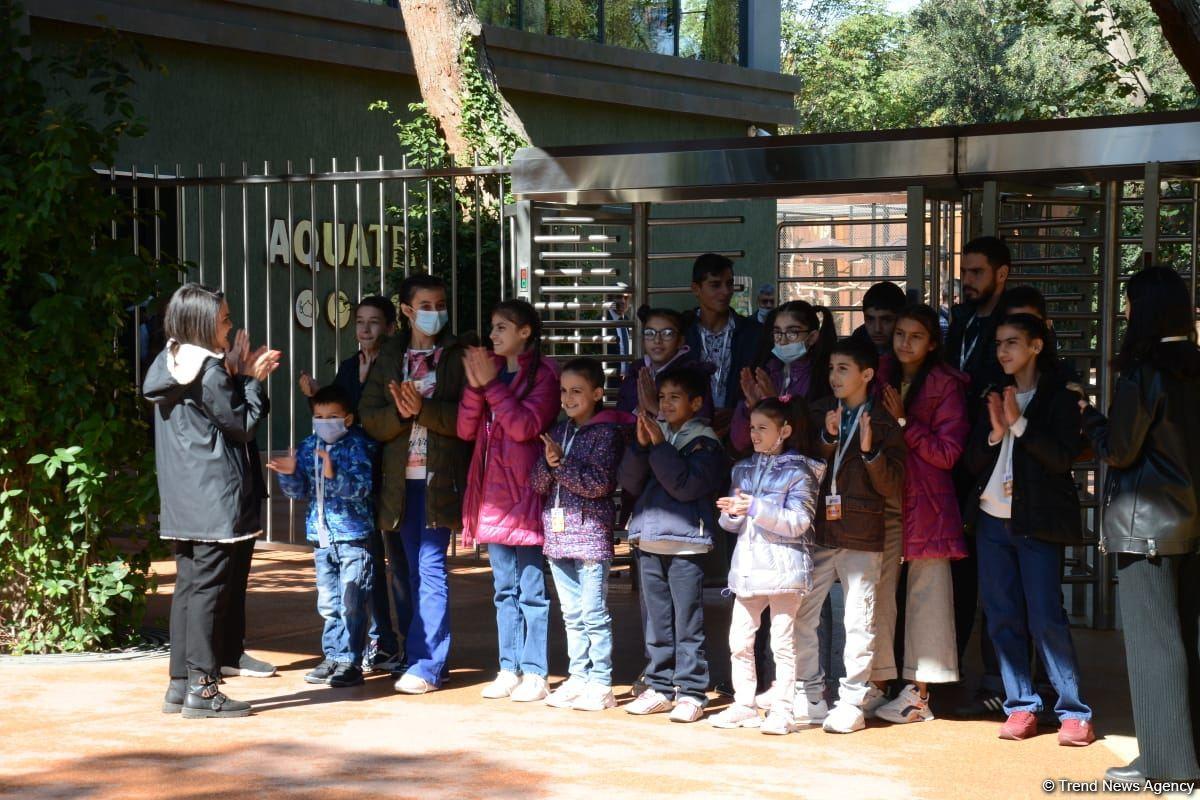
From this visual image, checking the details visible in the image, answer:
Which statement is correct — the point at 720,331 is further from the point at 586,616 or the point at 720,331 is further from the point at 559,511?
the point at 586,616

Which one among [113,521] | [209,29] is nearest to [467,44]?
[209,29]

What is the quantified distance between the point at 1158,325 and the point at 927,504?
1.39 metres

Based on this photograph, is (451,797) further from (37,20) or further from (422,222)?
(37,20)

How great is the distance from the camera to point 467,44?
14.4 m

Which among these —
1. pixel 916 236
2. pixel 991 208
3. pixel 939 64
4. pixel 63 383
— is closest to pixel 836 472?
pixel 916 236

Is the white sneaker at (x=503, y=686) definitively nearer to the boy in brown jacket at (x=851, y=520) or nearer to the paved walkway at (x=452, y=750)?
the paved walkway at (x=452, y=750)

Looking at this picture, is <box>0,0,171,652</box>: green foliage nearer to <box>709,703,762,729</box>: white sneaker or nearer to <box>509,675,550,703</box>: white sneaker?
<box>509,675,550,703</box>: white sneaker

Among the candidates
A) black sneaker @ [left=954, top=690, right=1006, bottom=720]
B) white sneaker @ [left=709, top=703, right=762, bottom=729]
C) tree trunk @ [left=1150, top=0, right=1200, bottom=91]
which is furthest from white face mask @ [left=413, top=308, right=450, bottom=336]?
tree trunk @ [left=1150, top=0, right=1200, bottom=91]

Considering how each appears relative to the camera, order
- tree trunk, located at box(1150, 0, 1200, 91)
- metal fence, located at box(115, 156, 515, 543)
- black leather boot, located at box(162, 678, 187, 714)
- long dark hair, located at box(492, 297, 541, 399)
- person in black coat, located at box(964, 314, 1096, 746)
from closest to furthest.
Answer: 1. person in black coat, located at box(964, 314, 1096, 746)
2. black leather boot, located at box(162, 678, 187, 714)
3. long dark hair, located at box(492, 297, 541, 399)
4. tree trunk, located at box(1150, 0, 1200, 91)
5. metal fence, located at box(115, 156, 515, 543)

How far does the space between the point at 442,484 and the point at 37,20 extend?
9894 mm

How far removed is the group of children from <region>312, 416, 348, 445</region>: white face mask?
13mm

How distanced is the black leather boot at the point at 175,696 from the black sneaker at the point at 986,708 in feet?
10.9

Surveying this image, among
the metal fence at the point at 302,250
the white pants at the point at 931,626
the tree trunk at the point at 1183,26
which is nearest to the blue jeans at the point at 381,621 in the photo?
the white pants at the point at 931,626

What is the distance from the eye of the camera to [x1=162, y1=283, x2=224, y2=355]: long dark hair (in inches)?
265
